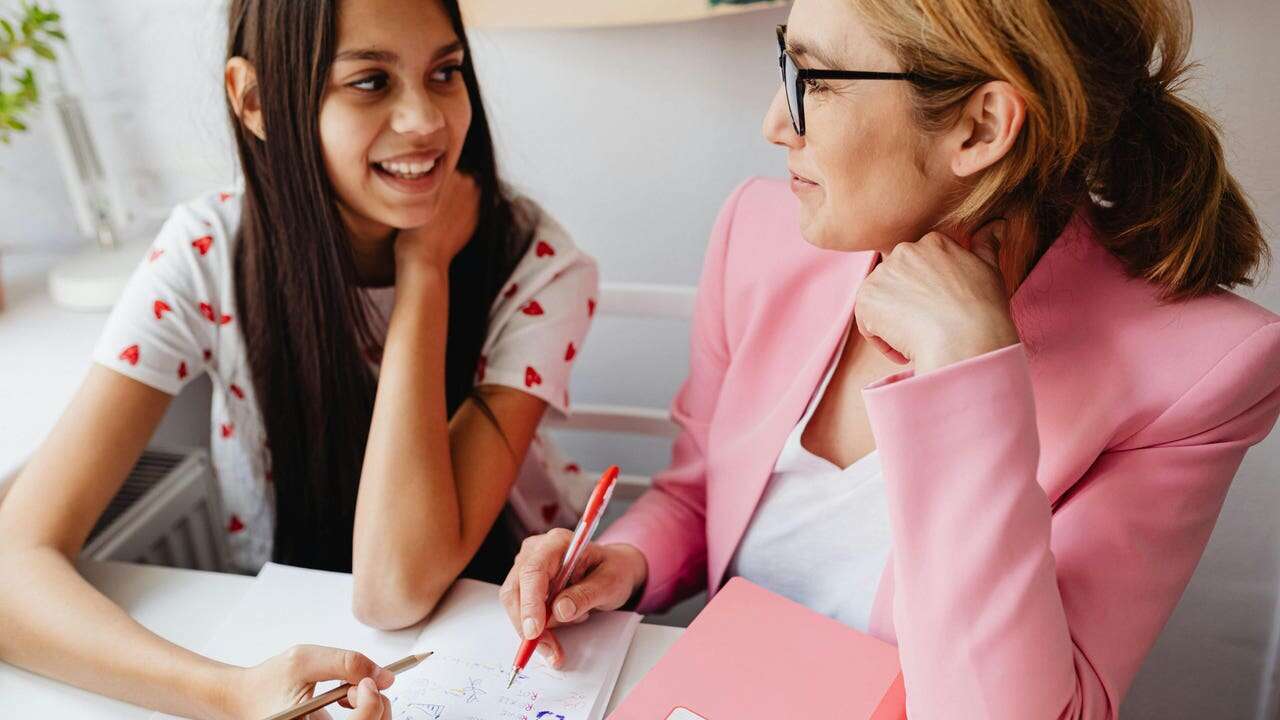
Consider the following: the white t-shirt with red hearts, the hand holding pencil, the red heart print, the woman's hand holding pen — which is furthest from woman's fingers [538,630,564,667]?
the red heart print

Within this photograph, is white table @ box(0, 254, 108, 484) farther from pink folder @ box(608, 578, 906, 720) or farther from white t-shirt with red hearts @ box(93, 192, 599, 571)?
pink folder @ box(608, 578, 906, 720)

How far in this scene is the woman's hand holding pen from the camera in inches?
33.4

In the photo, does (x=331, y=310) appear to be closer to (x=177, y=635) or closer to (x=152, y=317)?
(x=152, y=317)

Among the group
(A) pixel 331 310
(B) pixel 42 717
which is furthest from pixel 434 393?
(B) pixel 42 717

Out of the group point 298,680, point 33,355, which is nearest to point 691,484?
point 298,680

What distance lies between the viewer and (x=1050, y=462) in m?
0.81

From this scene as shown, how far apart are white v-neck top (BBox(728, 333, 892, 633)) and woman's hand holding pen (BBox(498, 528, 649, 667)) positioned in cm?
16

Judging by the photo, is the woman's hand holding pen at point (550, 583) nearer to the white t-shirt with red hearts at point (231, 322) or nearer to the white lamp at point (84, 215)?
the white t-shirt with red hearts at point (231, 322)

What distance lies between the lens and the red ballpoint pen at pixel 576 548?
32.5 inches

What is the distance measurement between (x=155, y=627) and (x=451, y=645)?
314 mm

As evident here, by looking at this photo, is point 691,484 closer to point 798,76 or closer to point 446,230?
point 446,230

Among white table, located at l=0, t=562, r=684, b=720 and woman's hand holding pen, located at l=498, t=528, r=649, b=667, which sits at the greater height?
woman's hand holding pen, located at l=498, t=528, r=649, b=667

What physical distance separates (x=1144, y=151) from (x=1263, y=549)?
0.81 m

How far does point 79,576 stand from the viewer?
37.4 inches
